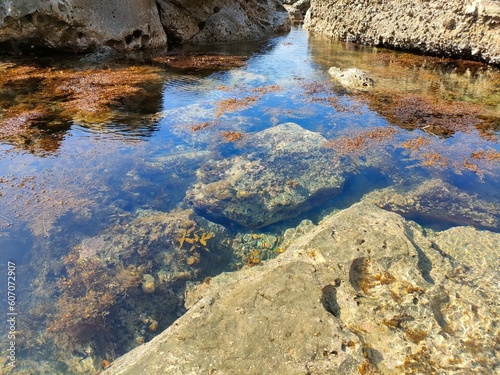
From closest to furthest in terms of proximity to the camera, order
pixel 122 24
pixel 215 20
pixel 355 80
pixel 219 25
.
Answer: pixel 355 80, pixel 122 24, pixel 219 25, pixel 215 20

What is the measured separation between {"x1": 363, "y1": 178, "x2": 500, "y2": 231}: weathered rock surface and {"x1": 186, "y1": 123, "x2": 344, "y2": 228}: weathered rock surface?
99cm

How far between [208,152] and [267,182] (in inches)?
77.2

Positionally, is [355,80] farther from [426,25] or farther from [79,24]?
[79,24]

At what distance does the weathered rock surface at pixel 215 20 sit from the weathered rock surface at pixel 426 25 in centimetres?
568

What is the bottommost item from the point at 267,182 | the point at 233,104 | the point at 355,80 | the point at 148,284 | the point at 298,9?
the point at 148,284

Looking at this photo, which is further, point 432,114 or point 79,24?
point 79,24

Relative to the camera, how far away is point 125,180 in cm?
708

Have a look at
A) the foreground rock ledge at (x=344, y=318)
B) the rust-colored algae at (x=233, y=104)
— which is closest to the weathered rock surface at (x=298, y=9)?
the rust-colored algae at (x=233, y=104)

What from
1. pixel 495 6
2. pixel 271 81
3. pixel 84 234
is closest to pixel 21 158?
pixel 84 234

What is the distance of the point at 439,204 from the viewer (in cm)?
642

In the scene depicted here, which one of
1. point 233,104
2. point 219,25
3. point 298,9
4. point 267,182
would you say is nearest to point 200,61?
point 233,104

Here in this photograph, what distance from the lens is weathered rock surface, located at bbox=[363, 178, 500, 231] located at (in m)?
6.02

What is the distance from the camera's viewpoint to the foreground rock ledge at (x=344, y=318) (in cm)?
287

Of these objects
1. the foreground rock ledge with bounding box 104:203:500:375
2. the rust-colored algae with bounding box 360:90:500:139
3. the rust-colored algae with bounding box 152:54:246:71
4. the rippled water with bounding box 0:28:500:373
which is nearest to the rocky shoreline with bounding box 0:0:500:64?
the rippled water with bounding box 0:28:500:373
